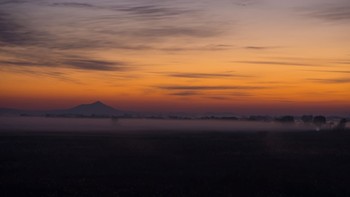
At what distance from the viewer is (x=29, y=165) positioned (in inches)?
1228

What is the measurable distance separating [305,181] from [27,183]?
48.9 feet

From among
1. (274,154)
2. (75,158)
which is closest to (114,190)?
(75,158)

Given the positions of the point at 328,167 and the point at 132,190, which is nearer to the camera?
the point at 132,190

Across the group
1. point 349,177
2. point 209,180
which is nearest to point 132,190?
point 209,180

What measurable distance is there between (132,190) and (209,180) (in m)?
4.98

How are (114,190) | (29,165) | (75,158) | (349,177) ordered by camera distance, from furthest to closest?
(75,158), (29,165), (349,177), (114,190)

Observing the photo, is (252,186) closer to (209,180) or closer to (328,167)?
(209,180)

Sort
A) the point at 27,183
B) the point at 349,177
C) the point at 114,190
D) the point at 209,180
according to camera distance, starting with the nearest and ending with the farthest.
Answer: the point at 114,190
the point at 27,183
the point at 209,180
the point at 349,177

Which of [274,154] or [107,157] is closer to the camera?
[107,157]

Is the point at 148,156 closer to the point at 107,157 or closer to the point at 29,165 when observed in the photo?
the point at 107,157

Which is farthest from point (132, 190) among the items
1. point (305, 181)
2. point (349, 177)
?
point (349, 177)

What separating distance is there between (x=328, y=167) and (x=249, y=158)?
6.62m

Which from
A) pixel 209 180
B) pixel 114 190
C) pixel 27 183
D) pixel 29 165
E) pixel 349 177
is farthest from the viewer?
pixel 29 165

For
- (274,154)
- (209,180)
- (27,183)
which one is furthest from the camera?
(274,154)
